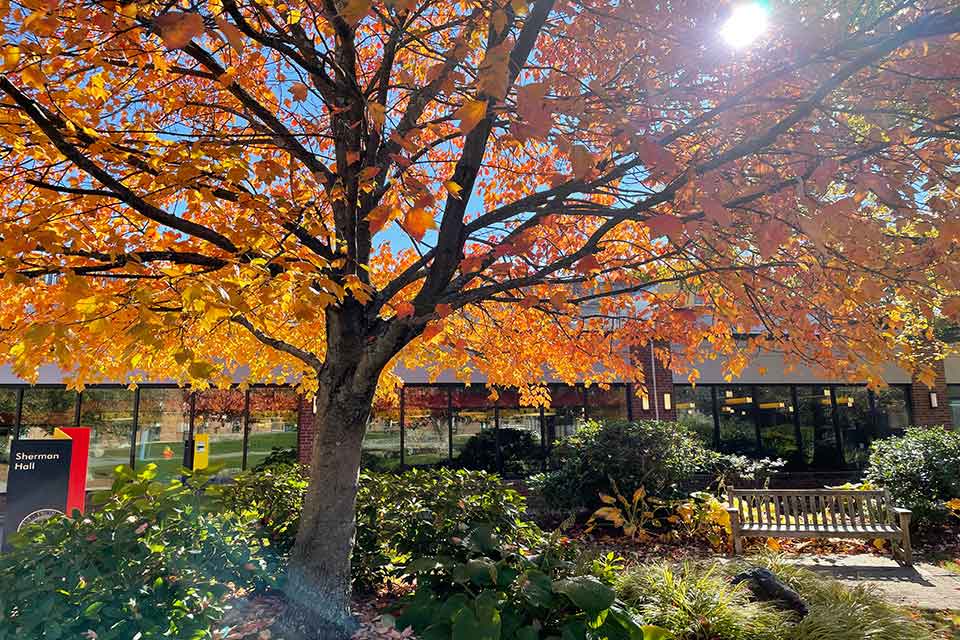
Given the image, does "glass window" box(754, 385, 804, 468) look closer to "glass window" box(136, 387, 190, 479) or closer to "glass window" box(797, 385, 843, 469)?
"glass window" box(797, 385, 843, 469)

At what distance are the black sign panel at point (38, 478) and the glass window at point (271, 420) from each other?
596cm

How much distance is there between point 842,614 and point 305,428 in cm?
1107

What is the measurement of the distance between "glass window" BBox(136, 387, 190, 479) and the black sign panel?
18.4 feet

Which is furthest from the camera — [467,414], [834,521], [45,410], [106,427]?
[467,414]

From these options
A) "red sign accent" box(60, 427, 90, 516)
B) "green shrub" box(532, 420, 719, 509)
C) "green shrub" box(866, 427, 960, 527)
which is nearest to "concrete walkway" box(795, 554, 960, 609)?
"green shrub" box(866, 427, 960, 527)

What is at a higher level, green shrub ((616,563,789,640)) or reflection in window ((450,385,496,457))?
reflection in window ((450,385,496,457))

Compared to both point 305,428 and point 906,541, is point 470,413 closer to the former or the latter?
point 305,428

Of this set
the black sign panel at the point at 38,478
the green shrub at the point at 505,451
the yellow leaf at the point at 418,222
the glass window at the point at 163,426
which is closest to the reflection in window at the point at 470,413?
the green shrub at the point at 505,451

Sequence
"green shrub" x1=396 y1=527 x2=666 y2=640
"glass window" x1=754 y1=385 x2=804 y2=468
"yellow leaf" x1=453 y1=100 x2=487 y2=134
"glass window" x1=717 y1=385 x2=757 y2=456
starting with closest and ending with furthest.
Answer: "yellow leaf" x1=453 y1=100 x2=487 y2=134 < "green shrub" x1=396 y1=527 x2=666 y2=640 < "glass window" x1=717 y1=385 x2=757 y2=456 < "glass window" x1=754 y1=385 x2=804 y2=468

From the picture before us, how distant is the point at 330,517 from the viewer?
4.56 metres

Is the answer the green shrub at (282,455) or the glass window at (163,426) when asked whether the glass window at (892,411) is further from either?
the glass window at (163,426)

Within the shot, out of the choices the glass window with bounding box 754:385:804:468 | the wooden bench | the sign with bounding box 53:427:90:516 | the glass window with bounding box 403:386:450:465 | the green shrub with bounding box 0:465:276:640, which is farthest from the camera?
the glass window with bounding box 754:385:804:468

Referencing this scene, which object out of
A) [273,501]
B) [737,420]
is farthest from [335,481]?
[737,420]

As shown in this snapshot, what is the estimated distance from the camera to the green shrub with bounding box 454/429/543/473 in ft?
46.8
